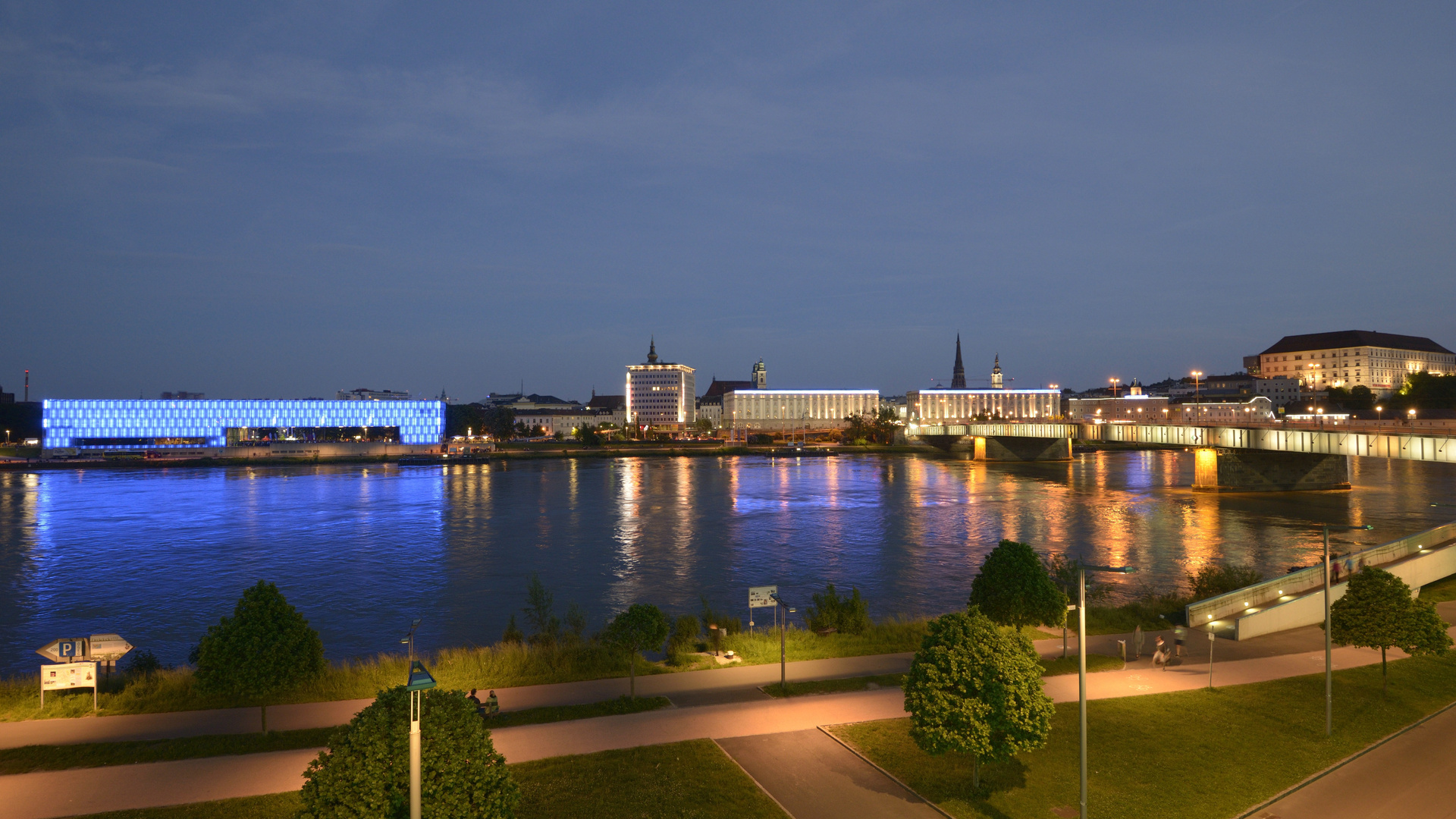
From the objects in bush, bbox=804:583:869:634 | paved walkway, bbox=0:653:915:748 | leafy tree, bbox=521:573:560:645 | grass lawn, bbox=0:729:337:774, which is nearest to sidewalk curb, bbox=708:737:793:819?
paved walkway, bbox=0:653:915:748

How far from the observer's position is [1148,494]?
2552 inches

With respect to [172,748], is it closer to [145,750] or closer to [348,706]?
[145,750]

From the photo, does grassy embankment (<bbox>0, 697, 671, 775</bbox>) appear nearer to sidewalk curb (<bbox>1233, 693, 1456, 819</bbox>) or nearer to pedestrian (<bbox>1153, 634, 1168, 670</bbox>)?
sidewalk curb (<bbox>1233, 693, 1456, 819</bbox>)

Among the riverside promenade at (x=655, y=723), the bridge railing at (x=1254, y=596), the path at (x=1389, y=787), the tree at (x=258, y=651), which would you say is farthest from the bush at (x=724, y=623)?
the path at (x=1389, y=787)

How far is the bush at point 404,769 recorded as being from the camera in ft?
22.4

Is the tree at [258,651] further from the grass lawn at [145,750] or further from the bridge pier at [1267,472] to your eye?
the bridge pier at [1267,472]

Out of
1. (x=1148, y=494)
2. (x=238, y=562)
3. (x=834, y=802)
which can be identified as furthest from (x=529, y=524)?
(x=1148, y=494)

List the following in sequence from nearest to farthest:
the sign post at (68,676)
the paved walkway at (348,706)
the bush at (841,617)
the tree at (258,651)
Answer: the tree at (258,651), the paved walkway at (348,706), the sign post at (68,676), the bush at (841,617)

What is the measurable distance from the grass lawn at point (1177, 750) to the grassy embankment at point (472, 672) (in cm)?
518

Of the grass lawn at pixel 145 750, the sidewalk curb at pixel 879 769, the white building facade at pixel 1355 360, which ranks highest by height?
the white building facade at pixel 1355 360

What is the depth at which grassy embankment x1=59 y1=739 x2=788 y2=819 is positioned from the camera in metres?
9.57

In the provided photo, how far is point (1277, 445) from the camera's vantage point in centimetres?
5478

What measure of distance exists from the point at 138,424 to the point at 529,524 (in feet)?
378

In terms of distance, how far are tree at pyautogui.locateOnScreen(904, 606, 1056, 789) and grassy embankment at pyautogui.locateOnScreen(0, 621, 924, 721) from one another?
6.72 metres
